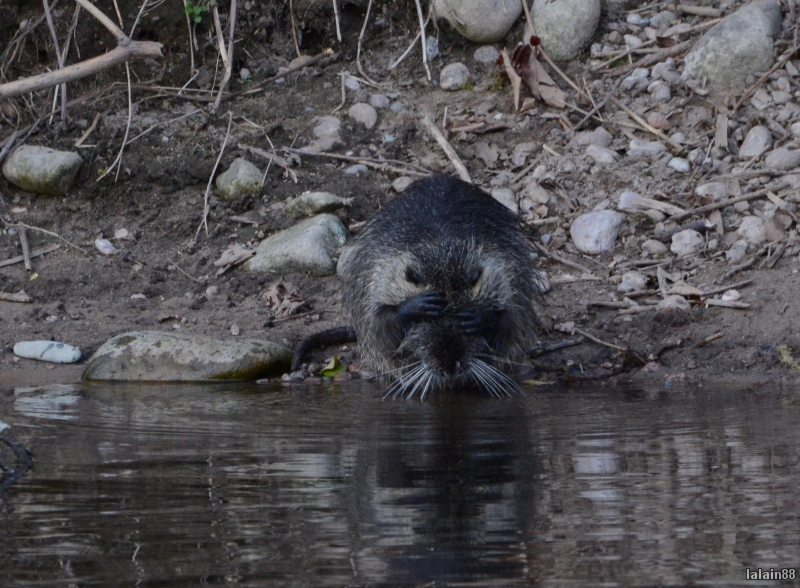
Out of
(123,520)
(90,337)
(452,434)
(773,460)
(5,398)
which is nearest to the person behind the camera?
(123,520)

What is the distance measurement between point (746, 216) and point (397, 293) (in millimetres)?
2654

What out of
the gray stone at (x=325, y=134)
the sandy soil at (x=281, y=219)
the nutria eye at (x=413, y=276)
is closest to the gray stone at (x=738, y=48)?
the sandy soil at (x=281, y=219)

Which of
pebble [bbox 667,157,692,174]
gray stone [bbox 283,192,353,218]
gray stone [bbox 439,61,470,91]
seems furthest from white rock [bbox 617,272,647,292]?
gray stone [bbox 439,61,470,91]

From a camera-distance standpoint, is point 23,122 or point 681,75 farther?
point 23,122

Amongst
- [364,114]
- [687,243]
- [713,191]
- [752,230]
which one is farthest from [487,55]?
[752,230]

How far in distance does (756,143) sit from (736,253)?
4.00 feet

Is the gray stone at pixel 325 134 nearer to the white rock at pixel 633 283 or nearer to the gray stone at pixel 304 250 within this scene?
the gray stone at pixel 304 250

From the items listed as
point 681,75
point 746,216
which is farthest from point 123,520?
point 681,75

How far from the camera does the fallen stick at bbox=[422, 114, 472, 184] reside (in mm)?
7703

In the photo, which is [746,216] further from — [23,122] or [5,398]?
[23,122]

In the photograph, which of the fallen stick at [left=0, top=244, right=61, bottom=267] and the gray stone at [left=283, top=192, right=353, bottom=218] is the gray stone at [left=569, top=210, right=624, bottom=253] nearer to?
the gray stone at [left=283, top=192, right=353, bottom=218]

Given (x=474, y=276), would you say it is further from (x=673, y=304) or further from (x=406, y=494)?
(x=406, y=494)

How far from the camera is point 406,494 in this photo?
116 inches

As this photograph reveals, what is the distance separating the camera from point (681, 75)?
25.9ft
